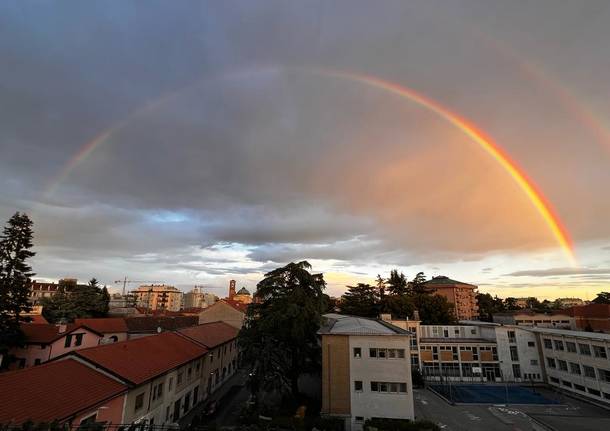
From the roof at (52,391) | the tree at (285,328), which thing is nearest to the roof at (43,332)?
the tree at (285,328)

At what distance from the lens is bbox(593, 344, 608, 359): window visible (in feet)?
124

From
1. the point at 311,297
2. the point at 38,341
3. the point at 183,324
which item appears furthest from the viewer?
the point at 183,324

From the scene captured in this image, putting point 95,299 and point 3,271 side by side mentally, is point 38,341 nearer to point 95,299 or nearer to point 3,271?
point 3,271

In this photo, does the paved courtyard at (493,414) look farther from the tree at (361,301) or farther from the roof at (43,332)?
the roof at (43,332)

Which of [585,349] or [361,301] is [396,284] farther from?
[585,349]

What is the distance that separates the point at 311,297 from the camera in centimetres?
3350

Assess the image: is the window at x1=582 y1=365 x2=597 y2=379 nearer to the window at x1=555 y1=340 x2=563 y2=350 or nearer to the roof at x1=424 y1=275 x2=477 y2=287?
the window at x1=555 y1=340 x2=563 y2=350

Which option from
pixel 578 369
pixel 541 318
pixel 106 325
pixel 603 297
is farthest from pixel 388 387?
pixel 603 297

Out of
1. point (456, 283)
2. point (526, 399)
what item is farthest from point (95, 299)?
point (456, 283)

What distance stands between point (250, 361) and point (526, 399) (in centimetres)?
3415

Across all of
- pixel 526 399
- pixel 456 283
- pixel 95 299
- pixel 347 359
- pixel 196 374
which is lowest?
pixel 526 399

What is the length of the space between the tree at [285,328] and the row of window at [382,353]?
467cm

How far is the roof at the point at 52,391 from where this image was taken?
49.0ft

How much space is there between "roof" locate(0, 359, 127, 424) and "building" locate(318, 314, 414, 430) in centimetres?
1649
